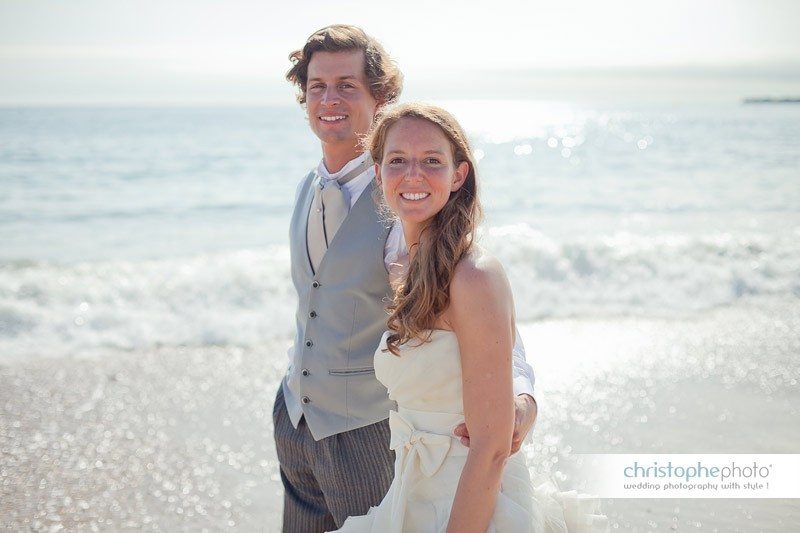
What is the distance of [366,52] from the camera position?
254 centimetres

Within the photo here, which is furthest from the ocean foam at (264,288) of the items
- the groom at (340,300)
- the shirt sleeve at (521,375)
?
the shirt sleeve at (521,375)

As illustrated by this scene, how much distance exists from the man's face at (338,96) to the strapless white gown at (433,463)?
83cm

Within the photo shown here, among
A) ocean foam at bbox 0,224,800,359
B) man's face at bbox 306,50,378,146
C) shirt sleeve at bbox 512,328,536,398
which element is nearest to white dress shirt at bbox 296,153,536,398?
shirt sleeve at bbox 512,328,536,398

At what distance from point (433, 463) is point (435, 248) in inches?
21.6

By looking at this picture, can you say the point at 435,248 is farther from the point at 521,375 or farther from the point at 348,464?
the point at 348,464

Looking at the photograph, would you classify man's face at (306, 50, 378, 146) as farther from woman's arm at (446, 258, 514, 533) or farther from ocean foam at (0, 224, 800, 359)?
ocean foam at (0, 224, 800, 359)

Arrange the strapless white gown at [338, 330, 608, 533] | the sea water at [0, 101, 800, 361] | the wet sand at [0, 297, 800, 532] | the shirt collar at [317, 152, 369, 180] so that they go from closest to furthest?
1. the strapless white gown at [338, 330, 608, 533]
2. the shirt collar at [317, 152, 369, 180]
3. the wet sand at [0, 297, 800, 532]
4. the sea water at [0, 101, 800, 361]

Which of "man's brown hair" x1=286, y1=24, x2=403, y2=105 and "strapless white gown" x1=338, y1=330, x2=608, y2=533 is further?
"man's brown hair" x1=286, y1=24, x2=403, y2=105

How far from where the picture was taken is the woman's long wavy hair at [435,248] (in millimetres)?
1827

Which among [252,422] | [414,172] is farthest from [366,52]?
[252,422]

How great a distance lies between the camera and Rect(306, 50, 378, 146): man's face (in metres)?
2.48

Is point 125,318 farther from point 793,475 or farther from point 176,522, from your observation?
point 793,475

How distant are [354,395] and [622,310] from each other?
6.31m

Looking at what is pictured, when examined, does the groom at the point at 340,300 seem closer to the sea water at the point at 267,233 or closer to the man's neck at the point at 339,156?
the man's neck at the point at 339,156
